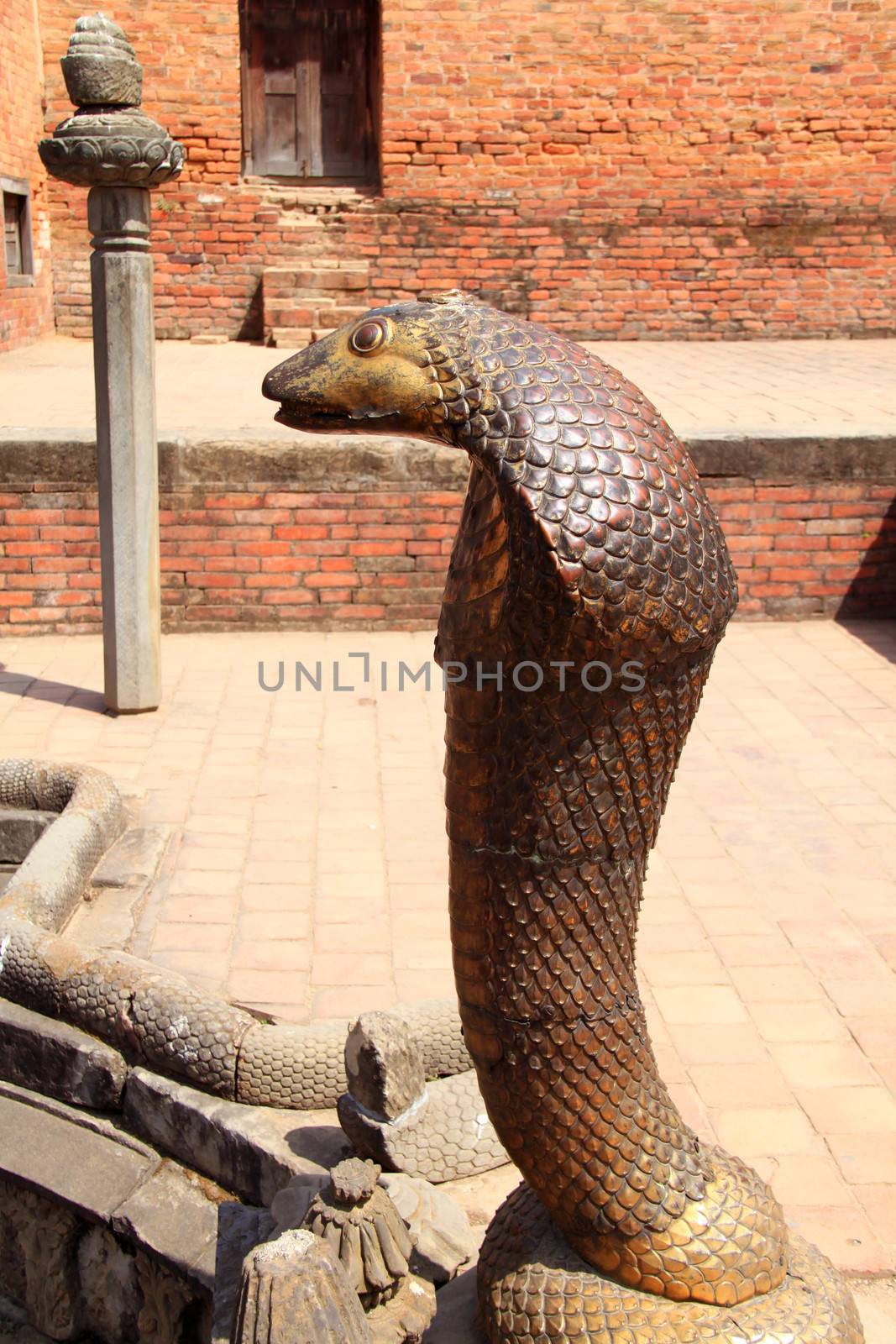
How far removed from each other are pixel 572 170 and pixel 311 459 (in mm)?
6841

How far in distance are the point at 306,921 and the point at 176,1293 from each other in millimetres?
1646

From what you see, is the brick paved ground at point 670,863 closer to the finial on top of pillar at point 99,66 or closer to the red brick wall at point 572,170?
the finial on top of pillar at point 99,66

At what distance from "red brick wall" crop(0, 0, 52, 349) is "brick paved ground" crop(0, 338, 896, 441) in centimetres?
27

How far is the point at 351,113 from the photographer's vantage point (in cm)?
1327

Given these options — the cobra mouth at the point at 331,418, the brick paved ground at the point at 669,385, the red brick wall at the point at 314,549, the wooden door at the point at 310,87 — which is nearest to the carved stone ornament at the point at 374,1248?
the cobra mouth at the point at 331,418

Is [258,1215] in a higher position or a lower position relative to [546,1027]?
lower

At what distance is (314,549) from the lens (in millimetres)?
7324

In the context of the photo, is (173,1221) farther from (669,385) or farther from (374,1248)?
(669,385)

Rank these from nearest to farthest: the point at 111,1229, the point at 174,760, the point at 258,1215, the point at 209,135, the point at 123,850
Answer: the point at 258,1215 < the point at 111,1229 < the point at 123,850 < the point at 174,760 < the point at 209,135

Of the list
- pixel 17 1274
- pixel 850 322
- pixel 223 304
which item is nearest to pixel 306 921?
pixel 17 1274

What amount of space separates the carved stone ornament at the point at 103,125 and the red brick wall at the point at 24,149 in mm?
6366

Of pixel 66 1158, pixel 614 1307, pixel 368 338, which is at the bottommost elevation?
pixel 66 1158

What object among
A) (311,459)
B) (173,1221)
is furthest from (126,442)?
(173,1221)

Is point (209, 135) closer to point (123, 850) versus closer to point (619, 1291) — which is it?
point (123, 850)
